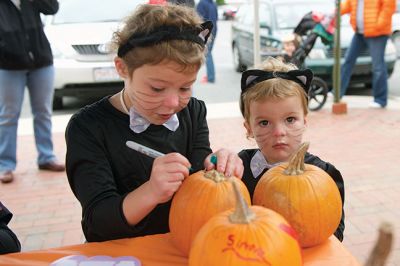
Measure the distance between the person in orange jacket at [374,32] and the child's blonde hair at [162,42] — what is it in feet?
17.6

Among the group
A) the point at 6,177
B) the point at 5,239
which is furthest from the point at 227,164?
the point at 6,177

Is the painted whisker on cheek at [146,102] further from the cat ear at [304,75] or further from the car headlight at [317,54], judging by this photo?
the car headlight at [317,54]

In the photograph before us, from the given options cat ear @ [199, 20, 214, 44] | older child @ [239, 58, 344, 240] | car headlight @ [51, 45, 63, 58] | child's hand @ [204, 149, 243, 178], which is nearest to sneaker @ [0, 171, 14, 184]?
car headlight @ [51, 45, 63, 58]

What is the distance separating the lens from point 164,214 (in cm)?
175

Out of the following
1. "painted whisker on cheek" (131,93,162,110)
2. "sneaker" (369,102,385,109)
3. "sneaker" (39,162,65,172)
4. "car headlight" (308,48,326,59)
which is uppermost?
"painted whisker on cheek" (131,93,162,110)

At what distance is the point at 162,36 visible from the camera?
4.90 ft

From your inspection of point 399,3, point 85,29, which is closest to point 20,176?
point 85,29

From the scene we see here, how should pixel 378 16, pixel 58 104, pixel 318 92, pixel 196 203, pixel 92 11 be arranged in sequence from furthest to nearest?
1. pixel 58 104
2. pixel 92 11
3. pixel 318 92
4. pixel 378 16
5. pixel 196 203

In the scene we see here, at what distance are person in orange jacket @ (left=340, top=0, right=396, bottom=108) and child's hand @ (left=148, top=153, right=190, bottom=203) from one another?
5763 mm

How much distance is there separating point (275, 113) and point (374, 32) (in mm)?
5117

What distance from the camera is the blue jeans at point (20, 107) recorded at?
4.23 m

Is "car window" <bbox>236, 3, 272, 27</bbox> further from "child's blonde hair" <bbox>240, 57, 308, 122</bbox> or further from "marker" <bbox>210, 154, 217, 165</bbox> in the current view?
"marker" <bbox>210, 154, 217, 165</bbox>

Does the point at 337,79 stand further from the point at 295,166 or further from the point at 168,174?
the point at 168,174

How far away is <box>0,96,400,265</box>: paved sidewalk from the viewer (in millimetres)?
3354
